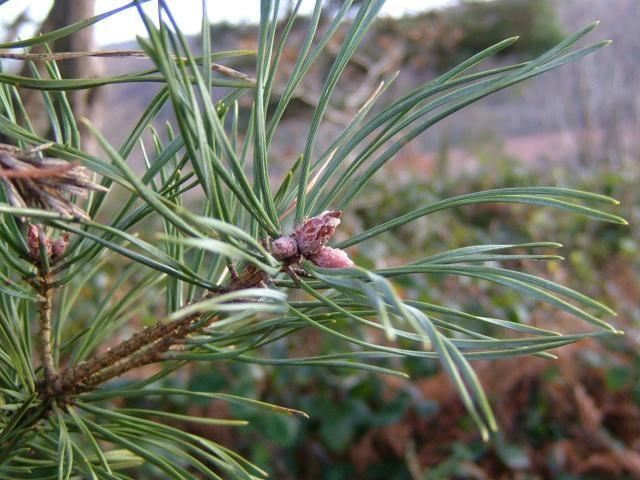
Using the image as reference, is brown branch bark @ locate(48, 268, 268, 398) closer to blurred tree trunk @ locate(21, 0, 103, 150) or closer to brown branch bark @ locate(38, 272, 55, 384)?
brown branch bark @ locate(38, 272, 55, 384)

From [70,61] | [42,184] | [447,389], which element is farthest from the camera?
[447,389]

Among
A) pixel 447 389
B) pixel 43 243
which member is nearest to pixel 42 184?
pixel 43 243

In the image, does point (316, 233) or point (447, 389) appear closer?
→ point (316, 233)

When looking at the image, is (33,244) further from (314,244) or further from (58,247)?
(314,244)

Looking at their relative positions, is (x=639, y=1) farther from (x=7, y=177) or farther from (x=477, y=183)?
(x=7, y=177)

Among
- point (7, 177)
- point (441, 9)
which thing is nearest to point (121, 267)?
point (7, 177)

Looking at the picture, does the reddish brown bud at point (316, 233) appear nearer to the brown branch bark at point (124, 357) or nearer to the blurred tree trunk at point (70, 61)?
the brown branch bark at point (124, 357)

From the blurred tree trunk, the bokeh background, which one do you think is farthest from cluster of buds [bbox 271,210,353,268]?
the blurred tree trunk

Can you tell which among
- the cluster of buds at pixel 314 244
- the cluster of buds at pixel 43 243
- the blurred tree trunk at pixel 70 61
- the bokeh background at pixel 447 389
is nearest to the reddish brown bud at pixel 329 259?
the cluster of buds at pixel 314 244
